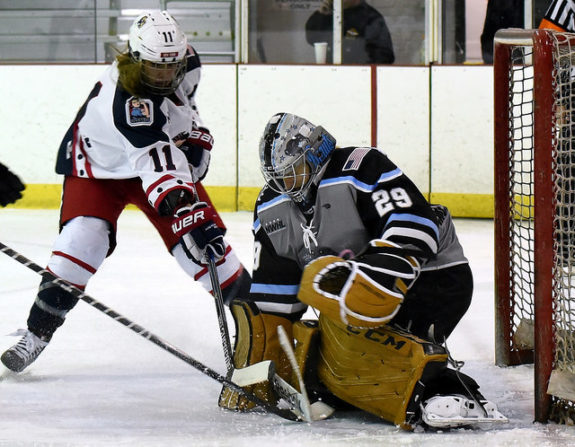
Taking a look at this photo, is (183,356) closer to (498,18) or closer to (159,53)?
(159,53)

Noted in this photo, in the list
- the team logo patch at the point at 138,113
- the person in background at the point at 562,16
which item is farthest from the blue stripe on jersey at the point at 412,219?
the person in background at the point at 562,16

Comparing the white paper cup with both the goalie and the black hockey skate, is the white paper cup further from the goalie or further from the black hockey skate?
the goalie

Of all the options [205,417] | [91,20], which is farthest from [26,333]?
[91,20]

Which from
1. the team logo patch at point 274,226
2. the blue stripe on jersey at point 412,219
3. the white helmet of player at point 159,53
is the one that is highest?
the white helmet of player at point 159,53

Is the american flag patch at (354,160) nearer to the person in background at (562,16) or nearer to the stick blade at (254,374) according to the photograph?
the stick blade at (254,374)

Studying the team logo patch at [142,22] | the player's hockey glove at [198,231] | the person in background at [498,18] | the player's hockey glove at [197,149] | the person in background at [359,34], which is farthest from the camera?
the person in background at [359,34]

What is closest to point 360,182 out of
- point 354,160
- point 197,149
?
point 354,160

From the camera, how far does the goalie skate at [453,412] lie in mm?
1857

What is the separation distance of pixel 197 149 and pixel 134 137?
1.38ft

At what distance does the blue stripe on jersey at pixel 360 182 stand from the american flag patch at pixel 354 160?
0.02 metres

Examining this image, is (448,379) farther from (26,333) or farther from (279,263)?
(26,333)

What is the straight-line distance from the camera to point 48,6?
20.7 ft

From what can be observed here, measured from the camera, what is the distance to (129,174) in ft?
8.48

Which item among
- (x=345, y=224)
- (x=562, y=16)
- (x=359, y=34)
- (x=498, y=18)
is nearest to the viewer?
(x=345, y=224)
